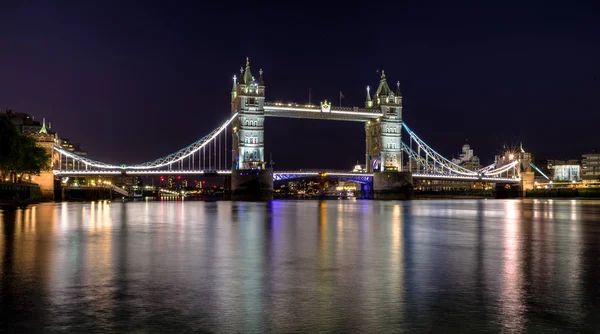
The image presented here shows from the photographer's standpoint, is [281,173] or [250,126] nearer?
[250,126]

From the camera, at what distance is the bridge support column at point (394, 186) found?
3629 inches

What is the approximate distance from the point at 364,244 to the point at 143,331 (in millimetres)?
11453

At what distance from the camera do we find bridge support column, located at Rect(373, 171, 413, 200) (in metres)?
92.2

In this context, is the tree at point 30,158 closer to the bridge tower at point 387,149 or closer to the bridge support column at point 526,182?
the bridge tower at point 387,149

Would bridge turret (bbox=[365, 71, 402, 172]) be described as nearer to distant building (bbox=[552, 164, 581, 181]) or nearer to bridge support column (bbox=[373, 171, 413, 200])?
bridge support column (bbox=[373, 171, 413, 200])

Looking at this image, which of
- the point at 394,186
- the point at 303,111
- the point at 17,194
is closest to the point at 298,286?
the point at 17,194

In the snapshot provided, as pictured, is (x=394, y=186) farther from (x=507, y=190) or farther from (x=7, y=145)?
(x=7, y=145)

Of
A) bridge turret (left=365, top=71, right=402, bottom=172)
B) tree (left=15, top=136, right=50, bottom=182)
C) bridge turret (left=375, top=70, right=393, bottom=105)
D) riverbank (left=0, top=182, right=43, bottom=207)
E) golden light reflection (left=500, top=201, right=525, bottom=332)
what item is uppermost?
bridge turret (left=375, top=70, right=393, bottom=105)

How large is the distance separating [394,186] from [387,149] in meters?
7.92

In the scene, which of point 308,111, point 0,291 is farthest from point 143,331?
point 308,111

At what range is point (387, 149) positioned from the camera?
9756 centimetres

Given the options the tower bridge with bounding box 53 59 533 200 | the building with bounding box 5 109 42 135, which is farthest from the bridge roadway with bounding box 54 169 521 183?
the building with bounding box 5 109 42 135

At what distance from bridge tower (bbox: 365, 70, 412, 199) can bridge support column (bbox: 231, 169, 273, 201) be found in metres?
20.6

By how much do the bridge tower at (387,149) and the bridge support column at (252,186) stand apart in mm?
20566
